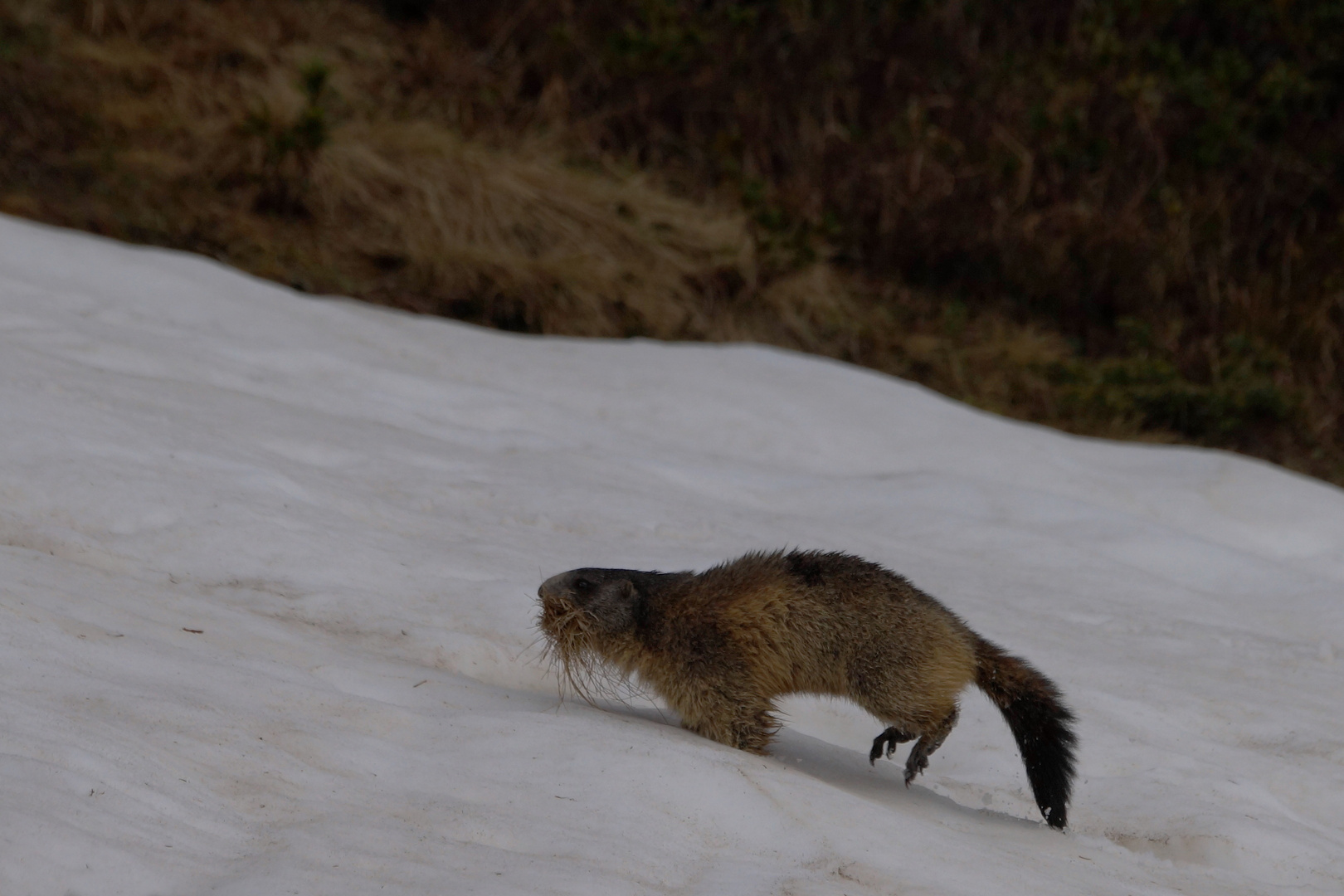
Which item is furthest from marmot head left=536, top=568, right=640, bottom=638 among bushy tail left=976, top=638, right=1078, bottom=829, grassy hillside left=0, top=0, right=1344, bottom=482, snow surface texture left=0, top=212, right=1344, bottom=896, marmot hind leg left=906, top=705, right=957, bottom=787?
grassy hillside left=0, top=0, right=1344, bottom=482

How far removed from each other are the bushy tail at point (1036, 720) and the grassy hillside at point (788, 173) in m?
8.12

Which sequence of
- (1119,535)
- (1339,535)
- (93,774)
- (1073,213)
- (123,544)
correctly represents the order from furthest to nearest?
1. (1073,213)
2. (1339,535)
3. (1119,535)
4. (123,544)
5. (93,774)

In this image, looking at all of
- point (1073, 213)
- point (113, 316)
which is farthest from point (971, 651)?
point (1073, 213)

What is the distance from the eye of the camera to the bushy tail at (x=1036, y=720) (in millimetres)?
3779

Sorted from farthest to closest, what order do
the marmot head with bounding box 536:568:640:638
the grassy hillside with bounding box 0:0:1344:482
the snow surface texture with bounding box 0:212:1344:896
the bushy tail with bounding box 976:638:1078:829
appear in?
the grassy hillside with bounding box 0:0:1344:482
the marmot head with bounding box 536:568:640:638
the bushy tail with bounding box 976:638:1078:829
the snow surface texture with bounding box 0:212:1344:896

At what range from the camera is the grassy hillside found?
12148 millimetres

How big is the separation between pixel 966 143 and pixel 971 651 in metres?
11.8

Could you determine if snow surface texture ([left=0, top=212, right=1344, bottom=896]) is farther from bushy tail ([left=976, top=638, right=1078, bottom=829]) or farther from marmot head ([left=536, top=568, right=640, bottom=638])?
marmot head ([left=536, top=568, right=640, bottom=638])

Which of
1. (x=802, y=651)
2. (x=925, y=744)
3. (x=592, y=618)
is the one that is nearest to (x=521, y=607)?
(x=592, y=618)

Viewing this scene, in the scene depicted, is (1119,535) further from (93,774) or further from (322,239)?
(322,239)

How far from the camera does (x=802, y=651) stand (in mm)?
3848

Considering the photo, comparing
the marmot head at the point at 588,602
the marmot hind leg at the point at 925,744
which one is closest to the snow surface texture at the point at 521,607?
the marmot hind leg at the point at 925,744

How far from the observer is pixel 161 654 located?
11.3ft

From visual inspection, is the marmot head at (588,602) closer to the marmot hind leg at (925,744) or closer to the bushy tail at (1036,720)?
the marmot hind leg at (925,744)
